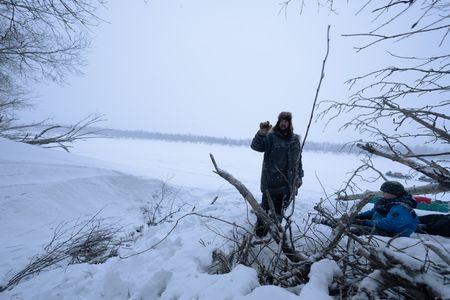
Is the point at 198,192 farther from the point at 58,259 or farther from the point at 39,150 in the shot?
the point at 58,259

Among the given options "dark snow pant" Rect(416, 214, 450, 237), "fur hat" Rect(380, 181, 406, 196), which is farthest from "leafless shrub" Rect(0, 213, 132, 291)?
"dark snow pant" Rect(416, 214, 450, 237)

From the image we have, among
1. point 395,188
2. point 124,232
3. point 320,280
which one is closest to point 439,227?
point 395,188

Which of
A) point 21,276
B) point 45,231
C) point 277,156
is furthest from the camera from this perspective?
point 45,231

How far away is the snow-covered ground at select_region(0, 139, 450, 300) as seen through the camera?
1834 mm

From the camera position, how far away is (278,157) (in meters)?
3.49

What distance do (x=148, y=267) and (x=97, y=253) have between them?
1.03 metres

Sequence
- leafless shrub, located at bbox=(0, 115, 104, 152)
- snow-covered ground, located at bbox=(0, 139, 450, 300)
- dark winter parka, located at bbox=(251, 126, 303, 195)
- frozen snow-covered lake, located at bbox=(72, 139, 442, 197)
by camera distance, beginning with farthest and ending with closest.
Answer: frozen snow-covered lake, located at bbox=(72, 139, 442, 197) → leafless shrub, located at bbox=(0, 115, 104, 152) → dark winter parka, located at bbox=(251, 126, 303, 195) → snow-covered ground, located at bbox=(0, 139, 450, 300)

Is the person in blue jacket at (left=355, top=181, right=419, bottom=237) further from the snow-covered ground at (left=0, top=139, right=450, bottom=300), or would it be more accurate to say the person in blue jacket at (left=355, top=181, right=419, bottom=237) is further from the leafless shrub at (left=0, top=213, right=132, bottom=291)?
the leafless shrub at (left=0, top=213, right=132, bottom=291)

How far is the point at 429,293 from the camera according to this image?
1143 millimetres

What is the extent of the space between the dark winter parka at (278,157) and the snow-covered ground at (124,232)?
2.25 ft

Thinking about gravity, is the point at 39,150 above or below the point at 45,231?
above

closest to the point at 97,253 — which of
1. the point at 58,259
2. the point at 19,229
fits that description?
the point at 58,259

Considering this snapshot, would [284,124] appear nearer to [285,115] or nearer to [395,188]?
[285,115]

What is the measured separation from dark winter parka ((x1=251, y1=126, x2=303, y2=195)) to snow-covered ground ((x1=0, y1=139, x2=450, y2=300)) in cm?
68
